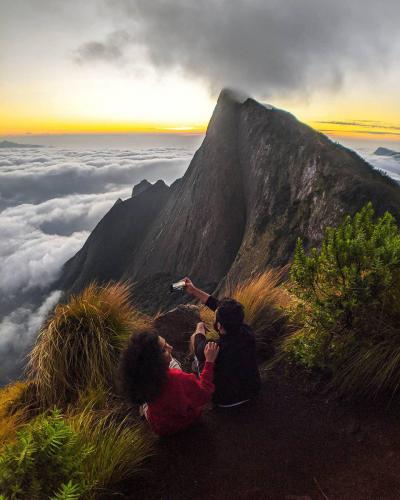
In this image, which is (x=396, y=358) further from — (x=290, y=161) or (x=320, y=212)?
(x=290, y=161)

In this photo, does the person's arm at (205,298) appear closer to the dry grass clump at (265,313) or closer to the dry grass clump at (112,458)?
the dry grass clump at (265,313)

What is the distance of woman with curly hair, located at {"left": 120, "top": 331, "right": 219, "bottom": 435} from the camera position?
3936 millimetres

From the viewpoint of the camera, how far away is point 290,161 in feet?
97.5

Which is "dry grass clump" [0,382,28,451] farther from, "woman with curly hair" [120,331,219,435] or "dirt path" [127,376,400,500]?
"dirt path" [127,376,400,500]

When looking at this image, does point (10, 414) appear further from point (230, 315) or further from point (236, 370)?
point (230, 315)

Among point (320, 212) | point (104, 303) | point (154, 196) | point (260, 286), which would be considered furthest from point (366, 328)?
point (154, 196)

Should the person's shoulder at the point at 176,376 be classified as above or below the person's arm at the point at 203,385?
above

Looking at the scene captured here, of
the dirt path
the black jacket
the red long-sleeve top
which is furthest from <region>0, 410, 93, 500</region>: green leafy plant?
the black jacket

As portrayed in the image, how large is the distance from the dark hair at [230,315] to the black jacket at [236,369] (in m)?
0.09

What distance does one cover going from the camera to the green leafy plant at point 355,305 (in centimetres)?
454

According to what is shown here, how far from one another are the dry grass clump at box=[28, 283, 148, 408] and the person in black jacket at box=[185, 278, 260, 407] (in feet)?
5.20

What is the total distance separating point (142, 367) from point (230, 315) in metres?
1.33

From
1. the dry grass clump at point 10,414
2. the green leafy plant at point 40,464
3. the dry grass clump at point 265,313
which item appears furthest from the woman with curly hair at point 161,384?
the dry grass clump at point 265,313

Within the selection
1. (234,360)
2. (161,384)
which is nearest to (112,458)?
(161,384)
